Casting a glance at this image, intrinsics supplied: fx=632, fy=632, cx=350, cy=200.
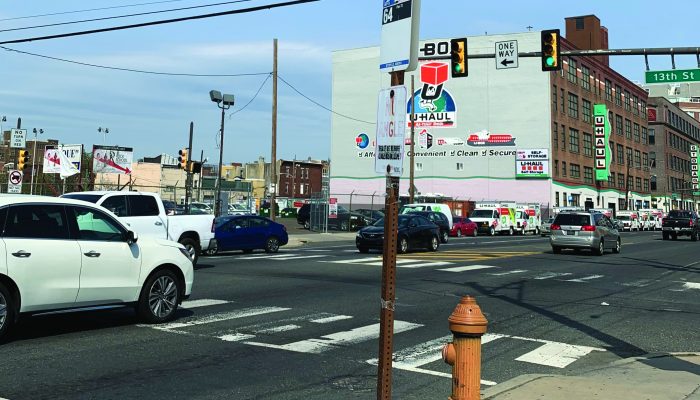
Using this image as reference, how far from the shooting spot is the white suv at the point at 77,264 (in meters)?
7.48

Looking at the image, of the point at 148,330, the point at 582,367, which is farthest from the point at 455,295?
the point at 148,330

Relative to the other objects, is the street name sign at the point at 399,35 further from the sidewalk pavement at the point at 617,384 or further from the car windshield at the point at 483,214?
the car windshield at the point at 483,214

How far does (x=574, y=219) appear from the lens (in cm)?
2477

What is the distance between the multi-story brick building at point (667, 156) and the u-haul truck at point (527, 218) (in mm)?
54702

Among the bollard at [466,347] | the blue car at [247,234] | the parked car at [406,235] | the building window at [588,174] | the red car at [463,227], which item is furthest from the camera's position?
the building window at [588,174]

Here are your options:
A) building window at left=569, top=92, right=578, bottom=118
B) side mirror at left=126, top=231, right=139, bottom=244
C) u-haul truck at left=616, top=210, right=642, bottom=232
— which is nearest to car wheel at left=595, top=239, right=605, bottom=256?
side mirror at left=126, top=231, right=139, bottom=244

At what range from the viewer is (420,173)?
65.6 metres

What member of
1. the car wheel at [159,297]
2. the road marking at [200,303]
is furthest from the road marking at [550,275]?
the car wheel at [159,297]

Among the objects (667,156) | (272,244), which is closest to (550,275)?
(272,244)

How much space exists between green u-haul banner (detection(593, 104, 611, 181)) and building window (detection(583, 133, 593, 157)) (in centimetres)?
57

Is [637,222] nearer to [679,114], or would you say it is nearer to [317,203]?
[317,203]

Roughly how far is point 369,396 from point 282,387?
851 millimetres

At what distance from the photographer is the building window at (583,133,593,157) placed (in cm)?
7144

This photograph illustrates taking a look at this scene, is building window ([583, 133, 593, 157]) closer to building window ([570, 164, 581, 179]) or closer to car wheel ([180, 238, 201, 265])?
building window ([570, 164, 581, 179])
